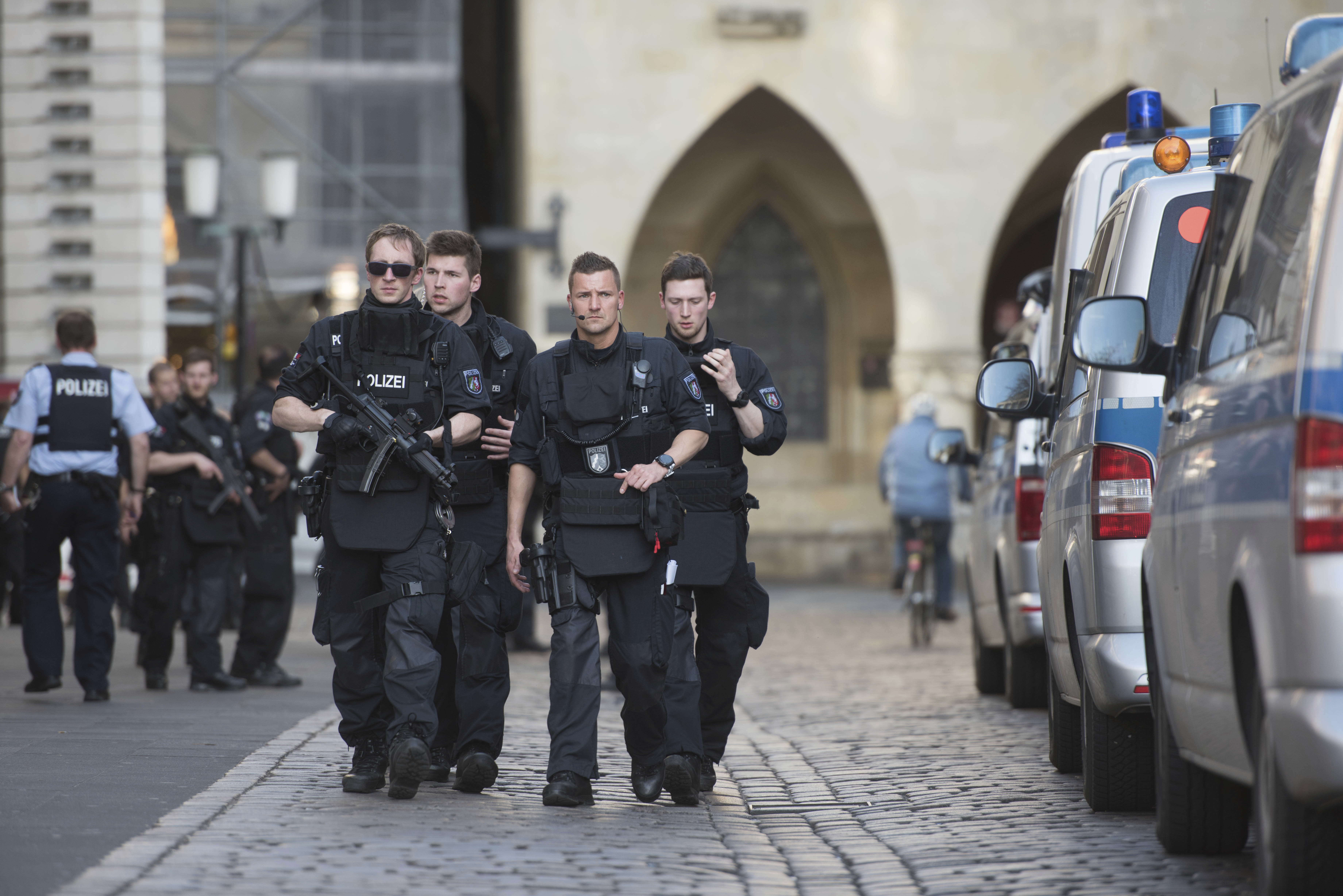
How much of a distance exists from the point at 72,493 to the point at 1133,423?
5881 mm

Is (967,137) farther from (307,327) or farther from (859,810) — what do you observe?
(859,810)

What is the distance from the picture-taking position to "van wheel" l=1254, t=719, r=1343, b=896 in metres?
4.22

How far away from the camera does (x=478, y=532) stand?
7047 mm

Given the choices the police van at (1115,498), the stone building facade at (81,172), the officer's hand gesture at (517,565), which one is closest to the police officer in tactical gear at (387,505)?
the officer's hand gesture at (517,565)

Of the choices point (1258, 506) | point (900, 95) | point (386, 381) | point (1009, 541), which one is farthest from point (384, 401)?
point (900, 95)

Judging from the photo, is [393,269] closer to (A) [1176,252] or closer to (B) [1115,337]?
(B) [1115,337]

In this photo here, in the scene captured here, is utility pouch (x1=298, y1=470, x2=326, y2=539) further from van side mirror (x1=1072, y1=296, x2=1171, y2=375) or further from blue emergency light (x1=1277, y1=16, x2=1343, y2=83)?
blue emergency light (x1=1277, y1=16, x2=1343, y2=83)

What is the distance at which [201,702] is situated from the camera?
32.4 ft

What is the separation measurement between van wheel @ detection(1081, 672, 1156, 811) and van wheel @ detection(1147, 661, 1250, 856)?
2.74 ft

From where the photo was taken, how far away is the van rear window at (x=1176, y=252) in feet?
21.6

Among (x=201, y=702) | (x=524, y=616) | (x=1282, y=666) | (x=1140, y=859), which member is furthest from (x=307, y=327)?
(x=1282, y=666)

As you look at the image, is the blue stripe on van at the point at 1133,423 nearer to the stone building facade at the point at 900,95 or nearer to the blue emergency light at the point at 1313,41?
the blue emergency light at the point at 1313,41

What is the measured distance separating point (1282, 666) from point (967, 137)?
18276mm

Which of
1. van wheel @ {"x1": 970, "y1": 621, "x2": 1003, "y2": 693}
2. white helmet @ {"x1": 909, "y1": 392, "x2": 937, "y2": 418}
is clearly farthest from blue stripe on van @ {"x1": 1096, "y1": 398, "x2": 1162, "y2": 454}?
white helmet @ {"x1": 909, "y1": 392, "x2": 937, "y2": 418}
